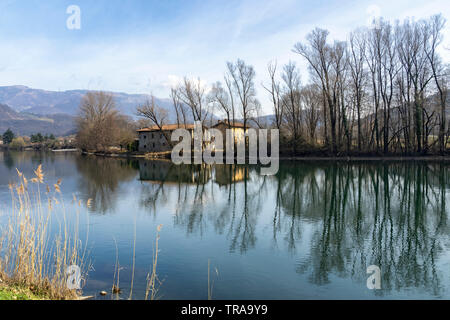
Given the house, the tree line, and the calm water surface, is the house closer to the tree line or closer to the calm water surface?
the tree line

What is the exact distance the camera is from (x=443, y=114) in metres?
34.4

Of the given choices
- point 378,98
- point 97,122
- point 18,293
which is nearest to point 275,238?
point 18,293

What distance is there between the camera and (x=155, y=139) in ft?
189

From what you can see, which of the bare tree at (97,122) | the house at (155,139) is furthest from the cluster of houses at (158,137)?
the bare tree at (97,122)

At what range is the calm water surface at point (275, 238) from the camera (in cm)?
642

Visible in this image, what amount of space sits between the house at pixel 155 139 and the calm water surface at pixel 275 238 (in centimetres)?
3678

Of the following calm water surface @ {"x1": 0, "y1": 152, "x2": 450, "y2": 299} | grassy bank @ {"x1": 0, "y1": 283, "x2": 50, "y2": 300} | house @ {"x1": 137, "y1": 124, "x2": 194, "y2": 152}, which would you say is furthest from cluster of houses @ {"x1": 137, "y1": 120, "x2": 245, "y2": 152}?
grassy bank @ {"x1": 0, "y1": 283, "x2": 50, "y2": 300}

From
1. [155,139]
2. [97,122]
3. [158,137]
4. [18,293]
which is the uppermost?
[97,122]

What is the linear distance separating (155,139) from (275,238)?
1975 inches

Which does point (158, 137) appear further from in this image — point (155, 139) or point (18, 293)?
point (18, 293)

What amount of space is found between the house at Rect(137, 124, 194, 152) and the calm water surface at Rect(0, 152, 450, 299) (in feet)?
121

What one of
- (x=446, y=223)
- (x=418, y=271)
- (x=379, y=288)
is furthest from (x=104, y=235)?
(x=446, y=223)
